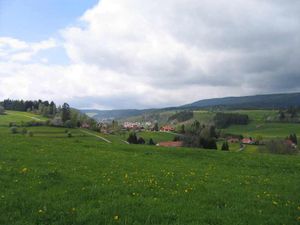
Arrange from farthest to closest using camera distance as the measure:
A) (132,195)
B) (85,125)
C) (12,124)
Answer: (85,125) → (12,124) → (132,195)

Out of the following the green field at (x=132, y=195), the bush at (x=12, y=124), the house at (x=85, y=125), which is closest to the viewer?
the green field at (x=132, y=195)

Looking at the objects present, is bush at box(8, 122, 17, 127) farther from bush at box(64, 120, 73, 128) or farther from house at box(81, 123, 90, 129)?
house at box(81, 123, 90, 129)

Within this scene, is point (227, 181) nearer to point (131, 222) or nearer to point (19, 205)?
point (131, 222)

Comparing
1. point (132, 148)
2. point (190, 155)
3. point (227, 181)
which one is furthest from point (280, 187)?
point (132, 148)

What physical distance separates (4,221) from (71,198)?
3022mm

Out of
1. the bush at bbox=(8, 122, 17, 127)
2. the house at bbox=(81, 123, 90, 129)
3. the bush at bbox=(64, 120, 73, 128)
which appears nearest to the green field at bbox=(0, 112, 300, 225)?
the bush at bbox=(8, 122, 17, 127)

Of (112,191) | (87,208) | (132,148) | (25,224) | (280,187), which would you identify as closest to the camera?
(25,224)

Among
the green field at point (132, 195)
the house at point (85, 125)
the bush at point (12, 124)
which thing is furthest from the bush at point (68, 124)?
the green field at point (132, 195)

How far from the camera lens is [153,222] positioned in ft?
37.2

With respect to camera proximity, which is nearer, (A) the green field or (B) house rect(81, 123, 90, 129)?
(A) the green field

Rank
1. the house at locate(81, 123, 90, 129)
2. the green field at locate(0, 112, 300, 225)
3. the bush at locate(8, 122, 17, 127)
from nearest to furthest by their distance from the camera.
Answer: the green field at locate(0, 112, 300, 225) → the bush at locate(8, 122, 17, 127) → the house at locate(81, 123, 90, 129)

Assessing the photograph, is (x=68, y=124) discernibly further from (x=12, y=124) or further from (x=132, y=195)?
(x=132, y=195)

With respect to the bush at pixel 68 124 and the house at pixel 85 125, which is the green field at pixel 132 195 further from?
the house at pixel 85 125

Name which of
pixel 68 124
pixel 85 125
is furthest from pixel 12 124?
pixel 85 125
